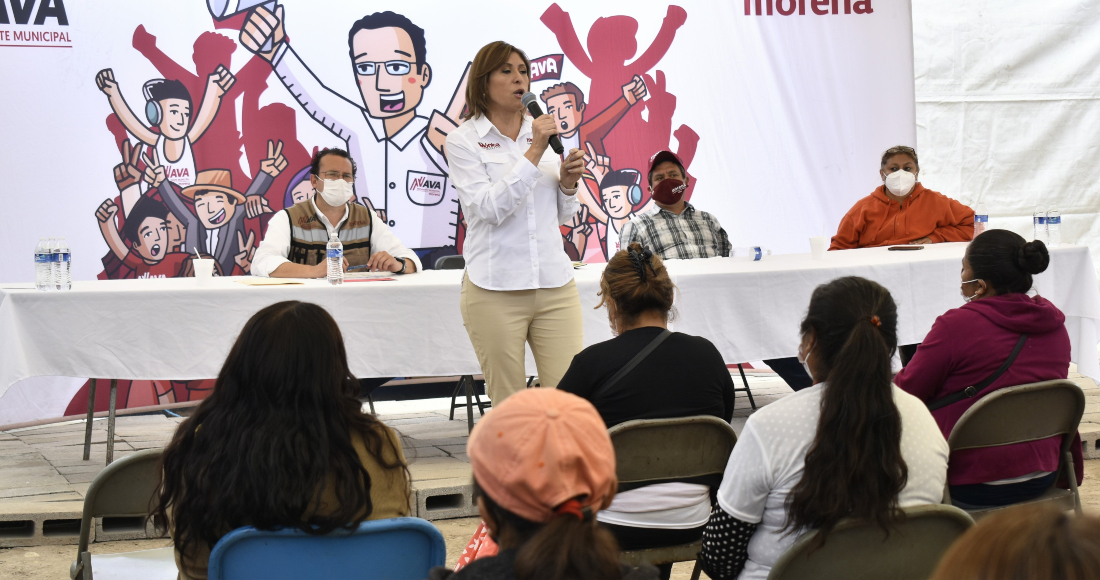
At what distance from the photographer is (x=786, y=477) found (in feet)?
4.54

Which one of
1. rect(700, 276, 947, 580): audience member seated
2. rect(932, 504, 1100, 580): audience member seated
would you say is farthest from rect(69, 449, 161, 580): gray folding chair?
rect(932, 504, 1100, 580): audience member seated

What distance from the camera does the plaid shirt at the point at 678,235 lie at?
423cm

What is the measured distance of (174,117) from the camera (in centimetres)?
444

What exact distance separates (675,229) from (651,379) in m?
2.52

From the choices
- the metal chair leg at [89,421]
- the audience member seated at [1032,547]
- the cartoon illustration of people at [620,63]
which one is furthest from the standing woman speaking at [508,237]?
the cartoon illustration of people at [620,63]

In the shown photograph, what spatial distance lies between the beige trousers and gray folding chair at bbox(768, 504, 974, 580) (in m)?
1.35

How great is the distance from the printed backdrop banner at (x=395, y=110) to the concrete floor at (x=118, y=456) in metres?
0.62

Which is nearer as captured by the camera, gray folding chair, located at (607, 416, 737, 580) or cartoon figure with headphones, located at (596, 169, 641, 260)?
gray folding chair, located at (607, 416, 737, 580)

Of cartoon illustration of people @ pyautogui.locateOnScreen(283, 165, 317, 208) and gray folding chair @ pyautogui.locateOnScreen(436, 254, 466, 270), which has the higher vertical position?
cartoon illustration of people @ pyautogui.locateOnScreen(283, 165, 317, 208)

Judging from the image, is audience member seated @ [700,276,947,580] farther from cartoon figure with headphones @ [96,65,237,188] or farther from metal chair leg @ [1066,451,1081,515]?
cartoon figure with headphones @ [96,65,237,188]

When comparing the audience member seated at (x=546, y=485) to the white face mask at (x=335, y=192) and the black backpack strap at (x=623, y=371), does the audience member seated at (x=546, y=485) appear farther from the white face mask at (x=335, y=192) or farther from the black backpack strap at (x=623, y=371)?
the white face mask at (x=335, y=192)

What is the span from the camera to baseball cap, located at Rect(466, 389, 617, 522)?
0.91 metres

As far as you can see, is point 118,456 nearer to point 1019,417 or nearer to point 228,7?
point 228,7

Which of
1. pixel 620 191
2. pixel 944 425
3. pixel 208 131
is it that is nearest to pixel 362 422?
pixel 944 425
